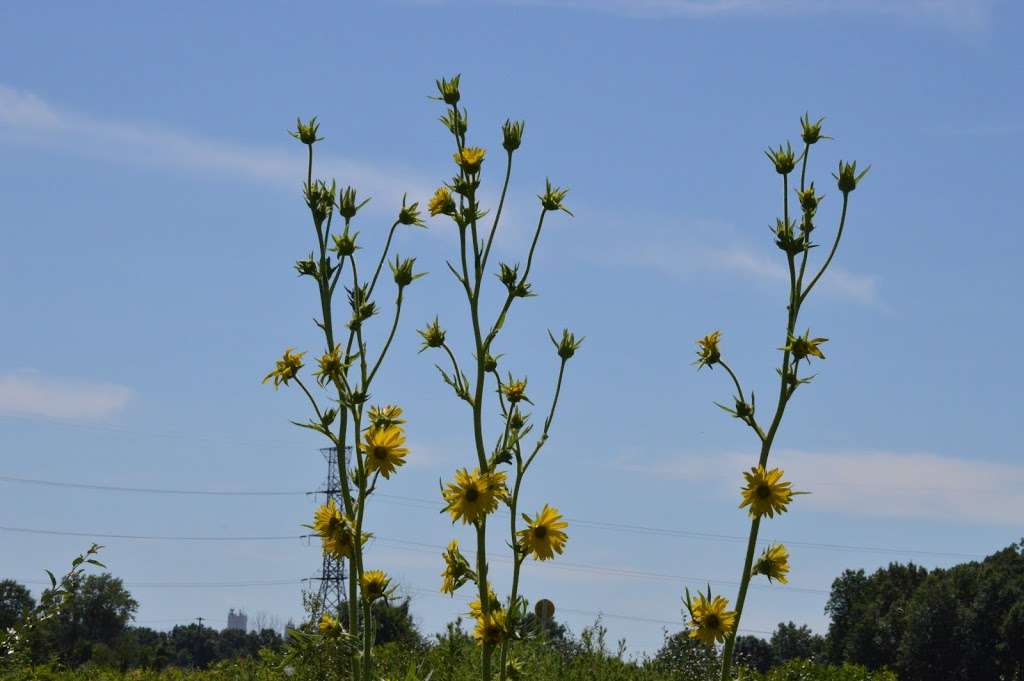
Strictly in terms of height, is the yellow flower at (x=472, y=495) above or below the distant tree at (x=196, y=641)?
below

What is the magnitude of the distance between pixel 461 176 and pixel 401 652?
6.84 meters

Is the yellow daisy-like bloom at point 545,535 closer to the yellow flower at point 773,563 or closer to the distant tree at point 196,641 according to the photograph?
the yellow flower at point 773,563

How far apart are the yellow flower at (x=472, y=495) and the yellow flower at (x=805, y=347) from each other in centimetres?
111

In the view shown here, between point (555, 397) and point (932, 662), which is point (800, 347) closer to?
point (555, 397)

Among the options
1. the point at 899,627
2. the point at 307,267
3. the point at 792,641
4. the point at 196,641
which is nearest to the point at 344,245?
the point at 307,267

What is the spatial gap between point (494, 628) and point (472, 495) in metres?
0.45

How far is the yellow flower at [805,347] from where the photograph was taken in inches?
179

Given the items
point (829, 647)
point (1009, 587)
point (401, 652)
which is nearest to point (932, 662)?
point (1009, 587)

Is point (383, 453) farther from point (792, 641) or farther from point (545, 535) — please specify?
point (792, 641)

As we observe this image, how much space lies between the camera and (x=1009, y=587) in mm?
53375

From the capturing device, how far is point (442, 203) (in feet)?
15.8

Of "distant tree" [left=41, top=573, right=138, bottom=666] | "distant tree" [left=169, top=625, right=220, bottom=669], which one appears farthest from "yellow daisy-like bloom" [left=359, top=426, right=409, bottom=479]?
"distant tree" [left=169, top=625, right=220, bottom=669]

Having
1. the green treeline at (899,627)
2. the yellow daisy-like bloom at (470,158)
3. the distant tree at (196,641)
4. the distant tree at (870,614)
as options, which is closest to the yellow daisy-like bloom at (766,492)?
the yellow daisy-like bloom at (470,158)

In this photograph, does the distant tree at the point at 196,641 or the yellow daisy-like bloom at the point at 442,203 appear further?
the distant tree at the point at 196,641
